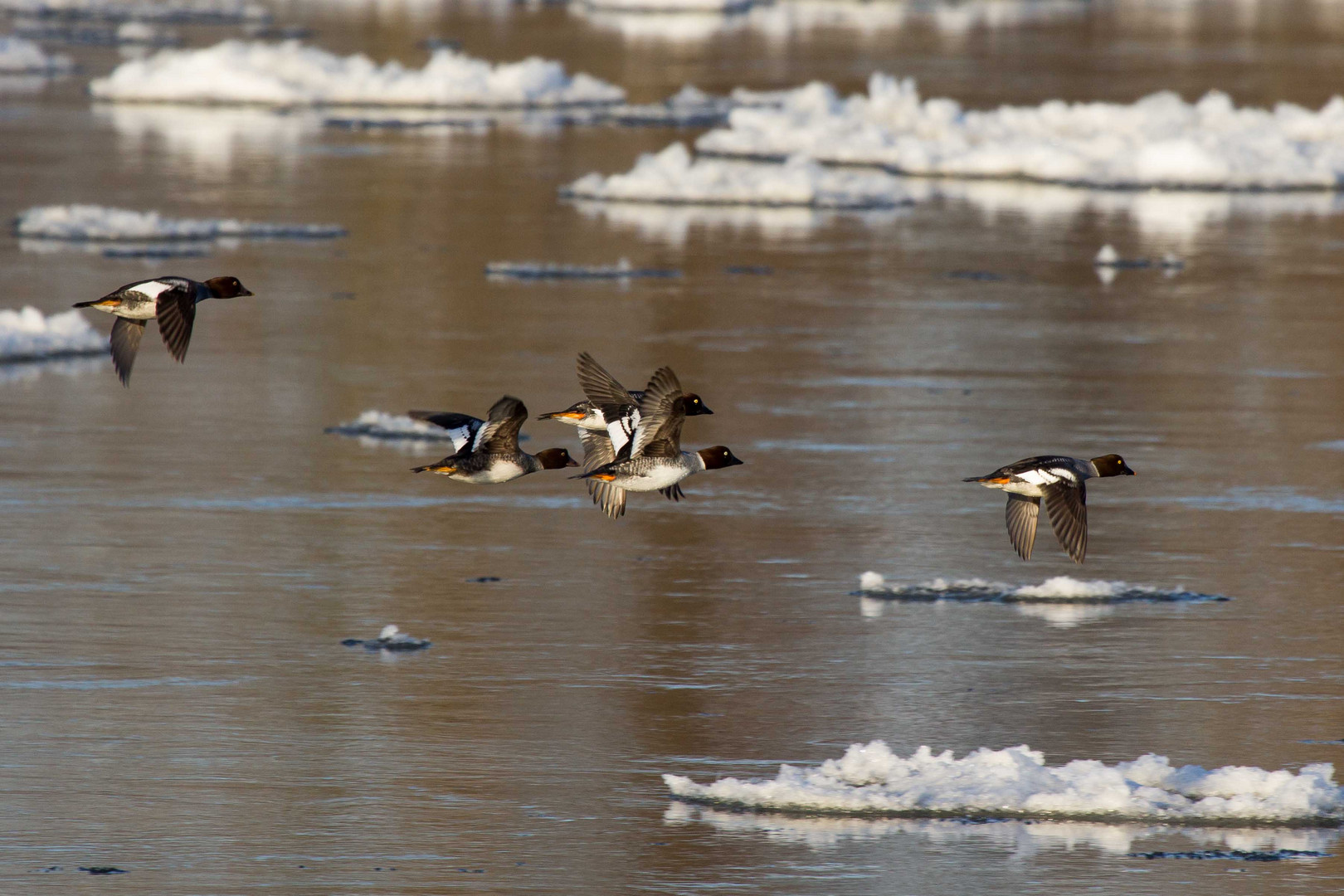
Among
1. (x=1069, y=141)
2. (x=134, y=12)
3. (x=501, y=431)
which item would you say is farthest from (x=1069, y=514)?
(x=134, y=12)

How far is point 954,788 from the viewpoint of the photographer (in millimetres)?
17781

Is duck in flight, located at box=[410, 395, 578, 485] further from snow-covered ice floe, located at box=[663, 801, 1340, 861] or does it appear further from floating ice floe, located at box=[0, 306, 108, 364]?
floating ice floe, located at box=[0, 306, 108, 364]

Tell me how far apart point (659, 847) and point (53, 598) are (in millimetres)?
8409

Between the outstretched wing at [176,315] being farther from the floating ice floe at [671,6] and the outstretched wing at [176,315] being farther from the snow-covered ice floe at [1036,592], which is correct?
the floating ice floe at [671,6]

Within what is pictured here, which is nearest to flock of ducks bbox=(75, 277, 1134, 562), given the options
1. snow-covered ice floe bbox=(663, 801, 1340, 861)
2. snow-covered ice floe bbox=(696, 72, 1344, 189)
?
snow-covered ice floe bbox=(663, 801, 1340, 861)

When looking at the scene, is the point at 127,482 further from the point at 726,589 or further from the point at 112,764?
the point at 112,764

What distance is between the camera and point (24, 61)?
8031 centimetres

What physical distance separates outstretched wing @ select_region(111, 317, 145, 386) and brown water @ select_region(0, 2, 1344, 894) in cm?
334

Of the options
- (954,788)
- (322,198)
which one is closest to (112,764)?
(954,788)

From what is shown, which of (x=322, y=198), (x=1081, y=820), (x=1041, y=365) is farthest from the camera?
(x=322, y=198)

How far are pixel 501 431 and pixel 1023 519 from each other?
11.3 feet

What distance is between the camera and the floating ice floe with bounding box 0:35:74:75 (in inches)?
3157

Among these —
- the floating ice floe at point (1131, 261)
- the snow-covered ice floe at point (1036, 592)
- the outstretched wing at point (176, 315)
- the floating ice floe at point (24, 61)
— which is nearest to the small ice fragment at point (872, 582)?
the snow-covered ice floe at point (1036, 592)

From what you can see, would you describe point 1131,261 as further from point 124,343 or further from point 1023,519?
point 124,343
